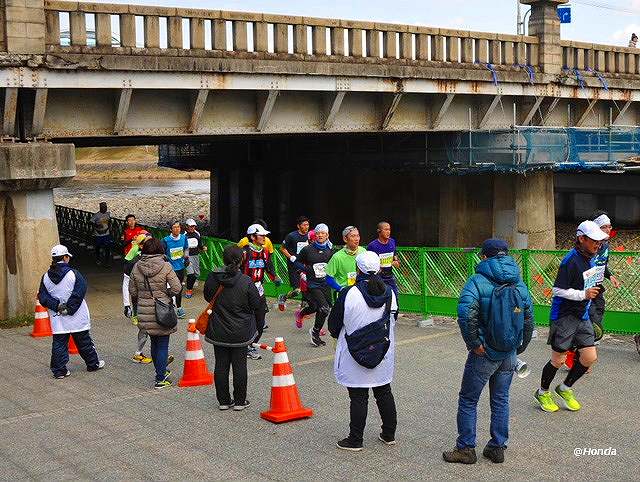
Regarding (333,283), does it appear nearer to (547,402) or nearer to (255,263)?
(255,263)

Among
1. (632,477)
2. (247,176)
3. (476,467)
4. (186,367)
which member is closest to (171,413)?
(186,367)

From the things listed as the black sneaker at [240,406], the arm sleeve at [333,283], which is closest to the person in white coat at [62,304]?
the black sneaker at [240,406]

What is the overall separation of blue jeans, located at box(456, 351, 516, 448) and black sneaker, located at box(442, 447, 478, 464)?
46 millimetres

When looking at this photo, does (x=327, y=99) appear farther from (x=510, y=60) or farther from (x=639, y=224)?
(x=639, y=224)

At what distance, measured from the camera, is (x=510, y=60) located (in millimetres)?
24234

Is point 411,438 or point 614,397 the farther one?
point 614,397

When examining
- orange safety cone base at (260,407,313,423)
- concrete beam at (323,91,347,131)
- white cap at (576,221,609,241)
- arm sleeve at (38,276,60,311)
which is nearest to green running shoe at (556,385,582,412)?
white cap at (576,221,609,241)

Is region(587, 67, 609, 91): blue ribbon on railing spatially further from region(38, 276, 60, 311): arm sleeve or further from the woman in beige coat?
region(38, 276, 60, 311): arm sleeve

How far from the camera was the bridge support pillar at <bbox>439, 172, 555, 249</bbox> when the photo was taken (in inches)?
989

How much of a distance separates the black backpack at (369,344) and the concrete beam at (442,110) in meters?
15.6

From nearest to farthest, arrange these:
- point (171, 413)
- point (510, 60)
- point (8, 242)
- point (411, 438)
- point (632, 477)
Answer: point (632, 477), point (411, 438), point (171, 413), point (8, 242), point (510, 60)

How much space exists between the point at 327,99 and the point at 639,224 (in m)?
17.9

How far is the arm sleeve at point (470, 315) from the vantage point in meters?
6.93

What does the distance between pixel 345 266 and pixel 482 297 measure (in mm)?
4278
